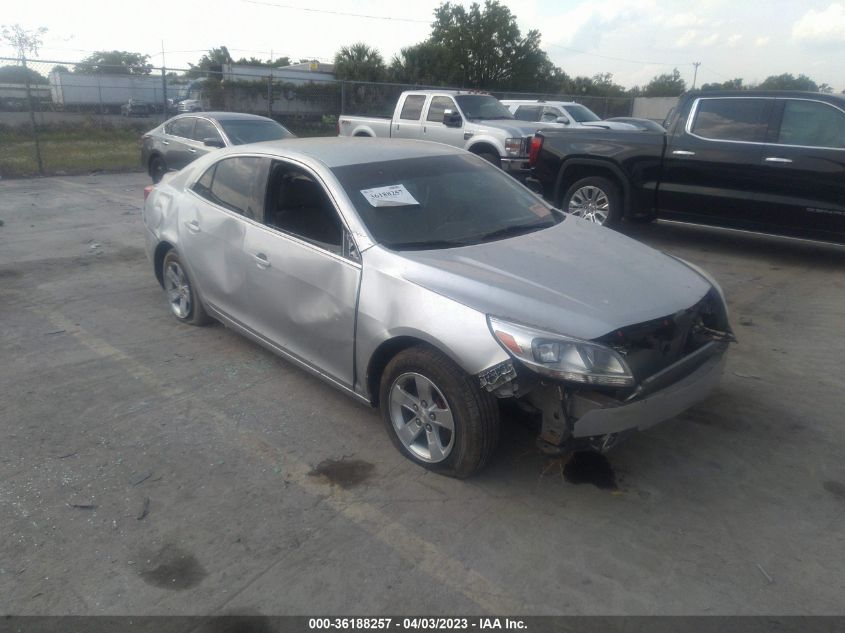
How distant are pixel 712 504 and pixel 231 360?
11.0ft

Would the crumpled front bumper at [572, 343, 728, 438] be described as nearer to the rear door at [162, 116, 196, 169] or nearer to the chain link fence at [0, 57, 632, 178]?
the rear door at [162, 116, 196, 169]

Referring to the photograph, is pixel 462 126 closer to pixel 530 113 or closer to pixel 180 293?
pixel 530 113

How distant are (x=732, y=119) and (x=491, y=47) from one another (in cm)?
3783

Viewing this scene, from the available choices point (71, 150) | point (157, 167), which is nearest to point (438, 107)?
point (157, 167)

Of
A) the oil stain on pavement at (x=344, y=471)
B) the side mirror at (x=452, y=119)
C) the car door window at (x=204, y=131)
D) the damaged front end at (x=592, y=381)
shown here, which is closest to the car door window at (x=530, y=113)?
the side mirror at (x=452, y=119)

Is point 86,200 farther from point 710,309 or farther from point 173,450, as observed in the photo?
point 710,309

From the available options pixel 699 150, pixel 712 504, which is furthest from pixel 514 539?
pixel 699 150

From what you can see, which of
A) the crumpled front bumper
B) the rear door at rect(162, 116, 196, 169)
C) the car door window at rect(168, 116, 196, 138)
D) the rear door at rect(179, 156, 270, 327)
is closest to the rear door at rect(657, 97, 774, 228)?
the crumpled front bumper

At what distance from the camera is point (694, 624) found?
2.70 meters

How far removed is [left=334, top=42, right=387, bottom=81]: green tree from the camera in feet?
111

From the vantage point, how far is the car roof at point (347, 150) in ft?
14.8

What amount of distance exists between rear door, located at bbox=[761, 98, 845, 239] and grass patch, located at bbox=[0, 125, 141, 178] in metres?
13.9

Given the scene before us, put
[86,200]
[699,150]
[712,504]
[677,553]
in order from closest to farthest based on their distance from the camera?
1. [677,553]
2. [712,504]
3. [699,150]
4. [86,200]

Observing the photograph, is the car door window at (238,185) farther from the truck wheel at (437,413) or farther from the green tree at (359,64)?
the green tree at (359,64)
